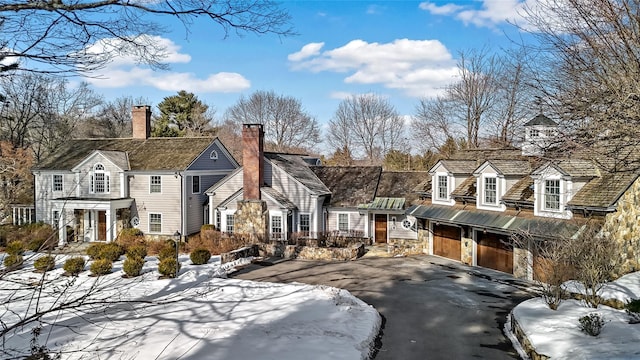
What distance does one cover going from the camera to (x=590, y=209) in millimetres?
16219

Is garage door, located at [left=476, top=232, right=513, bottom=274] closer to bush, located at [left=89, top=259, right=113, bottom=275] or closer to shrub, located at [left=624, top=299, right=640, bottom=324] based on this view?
shrub, located at [left=624, top=299, right=640, bottom=324]

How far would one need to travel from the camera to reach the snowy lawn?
1035cm

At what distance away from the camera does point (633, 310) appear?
1210cm

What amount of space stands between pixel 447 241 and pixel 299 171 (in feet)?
34.7

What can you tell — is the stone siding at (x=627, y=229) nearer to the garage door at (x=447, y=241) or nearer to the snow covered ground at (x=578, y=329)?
the snow covered ground at (x=578, y=329)

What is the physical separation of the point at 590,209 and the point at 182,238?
22220mm

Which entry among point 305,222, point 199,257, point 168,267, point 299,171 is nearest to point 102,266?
point 168,267

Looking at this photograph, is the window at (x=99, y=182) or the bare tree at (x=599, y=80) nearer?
the bare tree at (x=599, y=80)

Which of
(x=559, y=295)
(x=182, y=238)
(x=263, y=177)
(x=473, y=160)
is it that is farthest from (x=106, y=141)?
(x=559, y=295)

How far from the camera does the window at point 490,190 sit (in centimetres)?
2066

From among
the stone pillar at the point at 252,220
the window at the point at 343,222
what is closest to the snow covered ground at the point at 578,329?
the window at the point at 343,222

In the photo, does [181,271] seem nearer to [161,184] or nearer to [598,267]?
[161,184]

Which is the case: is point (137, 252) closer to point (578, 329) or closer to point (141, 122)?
point (141, 122)

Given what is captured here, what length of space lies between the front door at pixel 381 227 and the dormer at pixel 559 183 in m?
10.7
